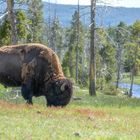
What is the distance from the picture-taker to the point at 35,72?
→ 65.3 feet

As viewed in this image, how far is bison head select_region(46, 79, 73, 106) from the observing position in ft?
62.4

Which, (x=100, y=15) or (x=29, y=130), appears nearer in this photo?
(x=29, y=130)

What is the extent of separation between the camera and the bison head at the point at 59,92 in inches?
749

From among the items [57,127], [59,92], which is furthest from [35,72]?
[57,127]

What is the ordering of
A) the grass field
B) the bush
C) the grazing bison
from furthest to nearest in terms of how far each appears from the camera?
1. the bush
2. the grazing bison
3. the grass field

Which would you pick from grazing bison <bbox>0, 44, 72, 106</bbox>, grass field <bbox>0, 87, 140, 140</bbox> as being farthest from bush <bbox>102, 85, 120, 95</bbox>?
grass field <bbox>0, 87, 140, 140</bbox>

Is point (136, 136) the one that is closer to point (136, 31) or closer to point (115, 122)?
point (115, 122)

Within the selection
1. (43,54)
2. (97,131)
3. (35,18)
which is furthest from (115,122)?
(35,18)

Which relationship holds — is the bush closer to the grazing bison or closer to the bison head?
the grazing bison

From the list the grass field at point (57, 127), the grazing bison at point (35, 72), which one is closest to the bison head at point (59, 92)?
the grazing bison at point (35, 72)

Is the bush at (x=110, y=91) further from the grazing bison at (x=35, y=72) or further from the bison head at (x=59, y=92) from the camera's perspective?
the bison head at (x=59, y=92)

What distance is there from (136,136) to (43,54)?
8921 mm

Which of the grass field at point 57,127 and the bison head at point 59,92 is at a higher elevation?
the grass field at point 57,127

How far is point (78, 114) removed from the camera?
1641 cm
